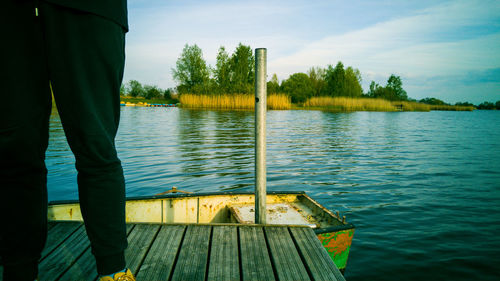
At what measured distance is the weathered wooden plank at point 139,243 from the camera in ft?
5.74

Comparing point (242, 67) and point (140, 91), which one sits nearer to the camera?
point (242, 67)

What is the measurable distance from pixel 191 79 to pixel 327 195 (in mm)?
57615

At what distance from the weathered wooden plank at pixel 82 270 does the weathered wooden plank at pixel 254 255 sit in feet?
2.64

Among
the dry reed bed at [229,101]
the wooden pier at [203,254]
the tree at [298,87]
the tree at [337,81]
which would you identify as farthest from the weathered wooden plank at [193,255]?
the tree at [298,87]

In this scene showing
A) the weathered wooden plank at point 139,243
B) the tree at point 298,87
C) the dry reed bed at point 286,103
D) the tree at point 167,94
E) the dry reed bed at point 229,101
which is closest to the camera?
the weathered wooden plank at point 139,243

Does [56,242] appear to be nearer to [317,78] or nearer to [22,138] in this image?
[22,138]

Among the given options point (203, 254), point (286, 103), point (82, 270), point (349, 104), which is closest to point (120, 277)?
point (82, 270)

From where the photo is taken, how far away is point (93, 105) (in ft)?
3.91

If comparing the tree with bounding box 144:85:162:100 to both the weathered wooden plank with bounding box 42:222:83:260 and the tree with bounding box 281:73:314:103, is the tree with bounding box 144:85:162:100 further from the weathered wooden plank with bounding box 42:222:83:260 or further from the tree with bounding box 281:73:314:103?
the weathered wooden plank with bounding box 42:222:83:260

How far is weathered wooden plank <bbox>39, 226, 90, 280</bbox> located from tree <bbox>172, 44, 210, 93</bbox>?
193 feet

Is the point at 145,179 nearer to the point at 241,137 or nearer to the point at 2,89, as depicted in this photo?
the point at 2,89

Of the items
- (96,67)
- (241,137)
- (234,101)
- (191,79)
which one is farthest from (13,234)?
(191,79)

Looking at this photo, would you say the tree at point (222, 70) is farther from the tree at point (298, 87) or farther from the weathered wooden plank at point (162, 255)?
the weathered wooden plank at point (162, 255)

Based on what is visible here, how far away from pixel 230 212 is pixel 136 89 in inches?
3779
